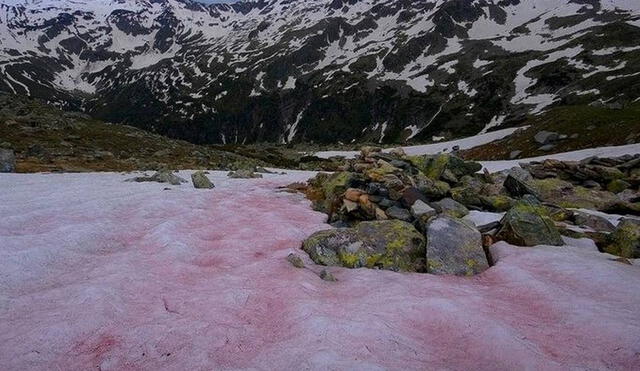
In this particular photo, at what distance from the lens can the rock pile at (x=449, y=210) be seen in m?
11.4

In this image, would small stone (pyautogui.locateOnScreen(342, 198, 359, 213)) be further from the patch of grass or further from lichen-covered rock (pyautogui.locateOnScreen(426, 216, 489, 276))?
the patch of grass

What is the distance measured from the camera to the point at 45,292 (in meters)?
8.44

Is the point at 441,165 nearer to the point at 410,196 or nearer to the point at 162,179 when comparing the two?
the point at 410,196

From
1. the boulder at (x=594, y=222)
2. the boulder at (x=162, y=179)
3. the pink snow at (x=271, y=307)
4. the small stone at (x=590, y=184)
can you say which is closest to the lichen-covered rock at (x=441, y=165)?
the small stone at (x=590, y=184)

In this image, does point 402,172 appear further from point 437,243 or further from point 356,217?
point 437,243

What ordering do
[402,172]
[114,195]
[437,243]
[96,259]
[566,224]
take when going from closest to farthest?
[96,259]
[437,243]
[566,224]
[114,195]
[402,172]

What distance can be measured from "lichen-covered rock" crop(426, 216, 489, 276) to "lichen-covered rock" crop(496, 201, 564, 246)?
4.33 feet

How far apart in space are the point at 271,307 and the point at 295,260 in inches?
111

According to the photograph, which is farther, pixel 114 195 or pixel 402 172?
pixel 402 172

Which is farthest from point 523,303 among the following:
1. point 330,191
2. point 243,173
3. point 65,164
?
point 65,164

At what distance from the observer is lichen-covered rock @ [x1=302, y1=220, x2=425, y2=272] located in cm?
1130

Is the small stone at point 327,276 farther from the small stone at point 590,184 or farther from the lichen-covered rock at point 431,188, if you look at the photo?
the small stone at point 590,184

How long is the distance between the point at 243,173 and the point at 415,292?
76.0 feet

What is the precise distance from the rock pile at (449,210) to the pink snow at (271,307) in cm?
78
